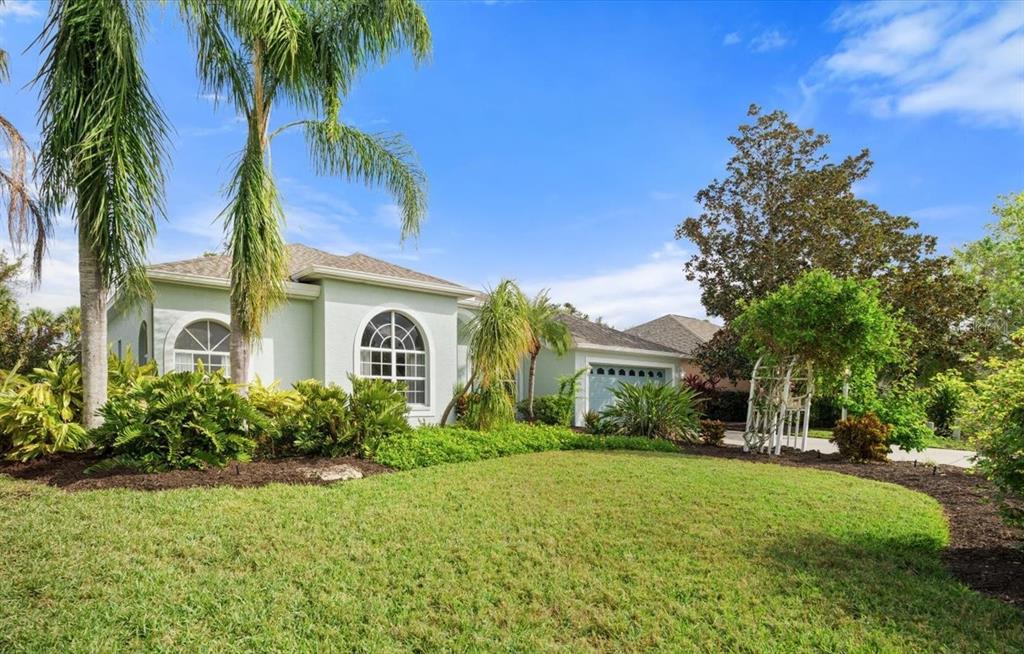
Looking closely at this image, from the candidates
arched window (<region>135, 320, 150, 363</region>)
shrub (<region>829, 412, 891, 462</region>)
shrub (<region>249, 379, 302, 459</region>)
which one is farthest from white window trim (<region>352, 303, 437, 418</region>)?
shrub (<region>829, 412, 891, 462</region>)

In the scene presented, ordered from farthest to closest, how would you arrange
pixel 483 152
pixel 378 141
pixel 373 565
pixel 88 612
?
Result: pixel 483 152, pixel 378 141, pixel 373 565, pixel 88 612

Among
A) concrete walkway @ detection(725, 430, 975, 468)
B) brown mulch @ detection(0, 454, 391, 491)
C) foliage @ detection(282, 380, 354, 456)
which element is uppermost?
foliage @ detection(282, 380, 354, 456)

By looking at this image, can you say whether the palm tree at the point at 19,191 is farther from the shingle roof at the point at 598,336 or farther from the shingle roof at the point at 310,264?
the shingle roof at the point at 598,336

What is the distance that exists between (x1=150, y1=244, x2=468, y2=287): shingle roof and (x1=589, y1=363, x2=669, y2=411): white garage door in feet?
20.5

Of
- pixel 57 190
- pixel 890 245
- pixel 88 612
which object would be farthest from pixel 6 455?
pixel 890 245

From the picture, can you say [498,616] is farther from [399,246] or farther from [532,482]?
[399,246]

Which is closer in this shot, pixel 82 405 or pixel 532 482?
pixel 532 482

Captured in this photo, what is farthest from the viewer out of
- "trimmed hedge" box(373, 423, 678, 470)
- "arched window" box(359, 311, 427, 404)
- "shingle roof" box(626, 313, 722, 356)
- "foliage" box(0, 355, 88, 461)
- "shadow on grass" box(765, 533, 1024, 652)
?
"shingle roof" box(626, 313, 722, 356)

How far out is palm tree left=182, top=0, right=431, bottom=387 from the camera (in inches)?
384

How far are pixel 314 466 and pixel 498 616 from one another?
18.4ft

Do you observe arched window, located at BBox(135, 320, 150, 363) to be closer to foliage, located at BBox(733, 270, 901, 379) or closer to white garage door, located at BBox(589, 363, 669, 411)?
white garage door, located at BBox(589, 363, 669, 411)

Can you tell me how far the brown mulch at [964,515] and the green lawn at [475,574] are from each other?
10.2 inches

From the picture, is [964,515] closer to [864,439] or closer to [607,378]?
[864,439]

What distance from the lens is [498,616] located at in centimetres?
401
